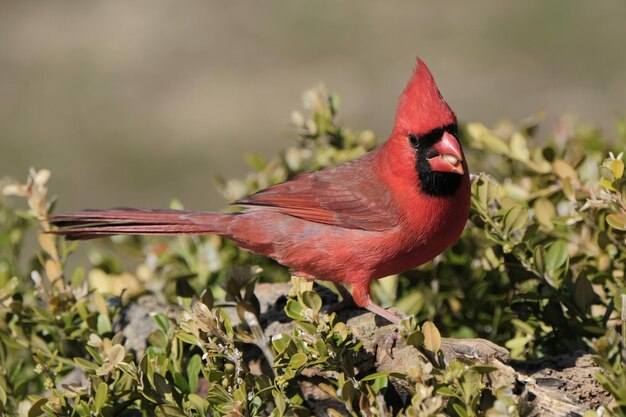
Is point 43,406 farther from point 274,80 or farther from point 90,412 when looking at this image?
point 274,80

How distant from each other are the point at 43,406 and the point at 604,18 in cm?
Answer: 762

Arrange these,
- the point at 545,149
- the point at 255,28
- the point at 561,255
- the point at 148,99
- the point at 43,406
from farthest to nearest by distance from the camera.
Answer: the point at 255,28 < the point at 148,99 < the point at 545,149 < the point at 561,255 < the point at 43,406

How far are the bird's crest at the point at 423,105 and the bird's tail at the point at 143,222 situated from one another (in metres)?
0.76

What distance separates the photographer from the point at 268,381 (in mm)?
2137

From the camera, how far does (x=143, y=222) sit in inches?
120

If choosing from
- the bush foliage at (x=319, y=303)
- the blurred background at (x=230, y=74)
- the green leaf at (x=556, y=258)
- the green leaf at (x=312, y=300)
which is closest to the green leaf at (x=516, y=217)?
the bush foliage at (x=319, y=303)

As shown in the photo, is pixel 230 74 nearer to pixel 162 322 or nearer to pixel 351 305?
pixel 351 305

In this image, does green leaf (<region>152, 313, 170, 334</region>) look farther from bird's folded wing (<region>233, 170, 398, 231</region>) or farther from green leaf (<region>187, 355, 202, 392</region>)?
bird's folded wing (<region>233, 170, 398, 231</region>)

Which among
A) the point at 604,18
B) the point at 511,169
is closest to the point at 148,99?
the point at 604,18

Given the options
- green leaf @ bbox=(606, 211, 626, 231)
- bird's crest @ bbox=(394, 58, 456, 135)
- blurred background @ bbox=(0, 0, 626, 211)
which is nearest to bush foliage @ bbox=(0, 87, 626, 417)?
green leaf @ bbox=(606, 211, 626, 231)

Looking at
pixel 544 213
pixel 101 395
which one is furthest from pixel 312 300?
pixel 544 213

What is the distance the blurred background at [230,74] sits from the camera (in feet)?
25.7

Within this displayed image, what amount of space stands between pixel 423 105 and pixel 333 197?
53cm

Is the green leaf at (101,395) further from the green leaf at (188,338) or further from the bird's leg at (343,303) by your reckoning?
the bird's leg at (343,303)
